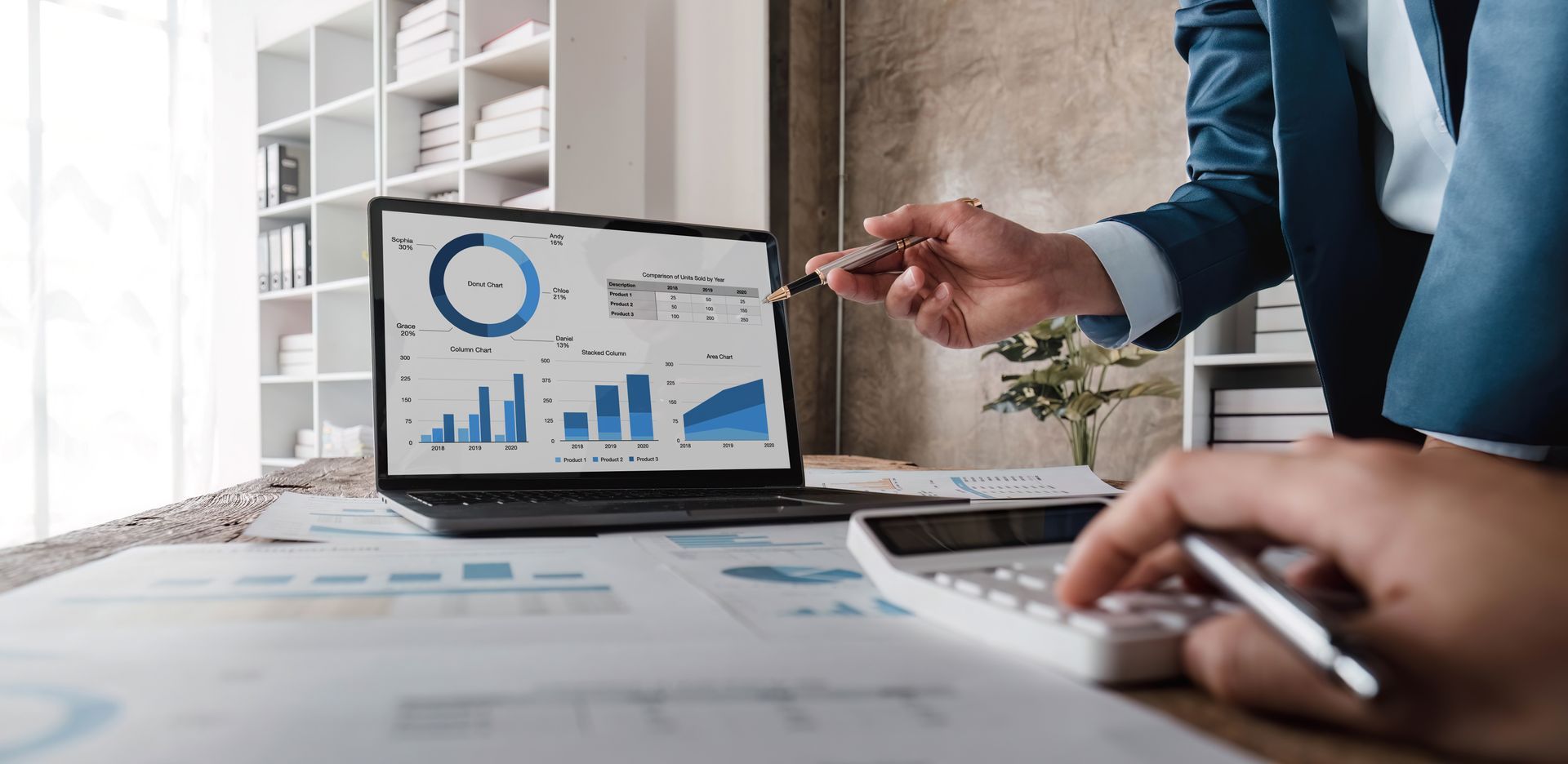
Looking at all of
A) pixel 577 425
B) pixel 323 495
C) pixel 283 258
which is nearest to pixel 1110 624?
pixel 577 425

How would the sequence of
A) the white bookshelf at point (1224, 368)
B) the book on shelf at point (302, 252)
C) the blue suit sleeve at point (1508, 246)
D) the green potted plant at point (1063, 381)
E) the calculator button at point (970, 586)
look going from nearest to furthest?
the calculator button at point (970, 586)
the blue suit sleeve at point (1508, 246)
the white bookshelf at point (1224, 368)
the green potted plant at point (1063, 381)
the book on shelf at point (302, 252)

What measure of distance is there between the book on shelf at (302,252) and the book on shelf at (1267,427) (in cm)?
335

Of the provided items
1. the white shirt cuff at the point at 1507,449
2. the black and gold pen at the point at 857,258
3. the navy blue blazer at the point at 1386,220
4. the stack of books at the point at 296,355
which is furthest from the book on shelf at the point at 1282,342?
the stack of books at the point at 296,355

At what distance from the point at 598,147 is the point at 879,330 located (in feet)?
3.86

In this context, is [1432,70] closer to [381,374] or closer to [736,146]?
[381,374]

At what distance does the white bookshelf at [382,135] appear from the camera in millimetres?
2879

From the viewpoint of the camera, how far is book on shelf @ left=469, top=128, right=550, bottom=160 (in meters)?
2.85

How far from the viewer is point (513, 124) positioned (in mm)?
2916

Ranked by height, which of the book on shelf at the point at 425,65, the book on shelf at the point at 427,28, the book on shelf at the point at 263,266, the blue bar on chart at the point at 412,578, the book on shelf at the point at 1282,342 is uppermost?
the book on shelf at the point at 427,28

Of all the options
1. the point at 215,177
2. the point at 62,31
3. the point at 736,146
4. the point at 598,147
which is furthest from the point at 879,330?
the point at 62,31

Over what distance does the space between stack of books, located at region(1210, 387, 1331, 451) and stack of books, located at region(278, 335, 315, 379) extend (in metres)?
3.29

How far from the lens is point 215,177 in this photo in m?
3.92

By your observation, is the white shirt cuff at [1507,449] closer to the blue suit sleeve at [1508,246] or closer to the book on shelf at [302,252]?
the blue suit sleeve at [1508,246]

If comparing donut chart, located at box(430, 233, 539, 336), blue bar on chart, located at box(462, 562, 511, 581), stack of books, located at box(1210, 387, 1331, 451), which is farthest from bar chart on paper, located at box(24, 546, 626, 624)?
stack of books, located at box(1210, 387, 1331, 451)
